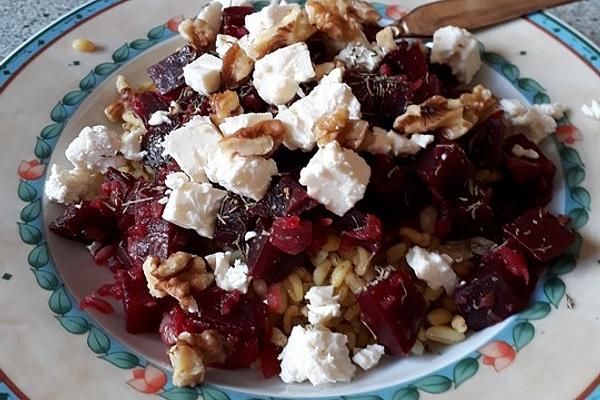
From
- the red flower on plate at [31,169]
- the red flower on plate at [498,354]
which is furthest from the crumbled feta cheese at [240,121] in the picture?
the red flower on plate at [498,354]

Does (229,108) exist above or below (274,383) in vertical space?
above

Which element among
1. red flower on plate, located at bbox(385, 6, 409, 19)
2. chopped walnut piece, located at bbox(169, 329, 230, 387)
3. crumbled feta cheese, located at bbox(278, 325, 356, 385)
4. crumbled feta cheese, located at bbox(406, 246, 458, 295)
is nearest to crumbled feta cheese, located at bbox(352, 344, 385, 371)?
crumbled feta cheese, located at bbox(278, 325, 356, 385)

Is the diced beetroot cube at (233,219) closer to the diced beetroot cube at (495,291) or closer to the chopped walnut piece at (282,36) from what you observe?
the chopped walnut piece at (282,36)

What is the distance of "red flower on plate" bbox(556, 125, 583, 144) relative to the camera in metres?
2.71

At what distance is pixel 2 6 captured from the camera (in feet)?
11.8

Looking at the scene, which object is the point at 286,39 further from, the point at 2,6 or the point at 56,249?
the point at 2,6

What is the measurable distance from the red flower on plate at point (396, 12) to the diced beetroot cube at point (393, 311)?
126 centimetres

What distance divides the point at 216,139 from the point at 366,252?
Result: 21.8 inches

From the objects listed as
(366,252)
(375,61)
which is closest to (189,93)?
(375,61)

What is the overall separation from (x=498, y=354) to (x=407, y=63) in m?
1.02

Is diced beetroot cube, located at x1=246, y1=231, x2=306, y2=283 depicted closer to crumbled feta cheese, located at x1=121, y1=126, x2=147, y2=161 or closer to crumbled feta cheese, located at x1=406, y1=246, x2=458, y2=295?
crumbled feta cheese, located at x1=406, y1=246, x2=458, y2=295

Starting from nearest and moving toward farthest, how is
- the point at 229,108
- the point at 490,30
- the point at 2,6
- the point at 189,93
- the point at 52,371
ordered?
the point at 52,371 < the point at 229,108 < the point at 189,93 < the point at 490,30 < the point at 2,6

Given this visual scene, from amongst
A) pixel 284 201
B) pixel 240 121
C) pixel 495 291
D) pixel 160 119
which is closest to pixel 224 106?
pixel 240 121

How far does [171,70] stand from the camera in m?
2.71
